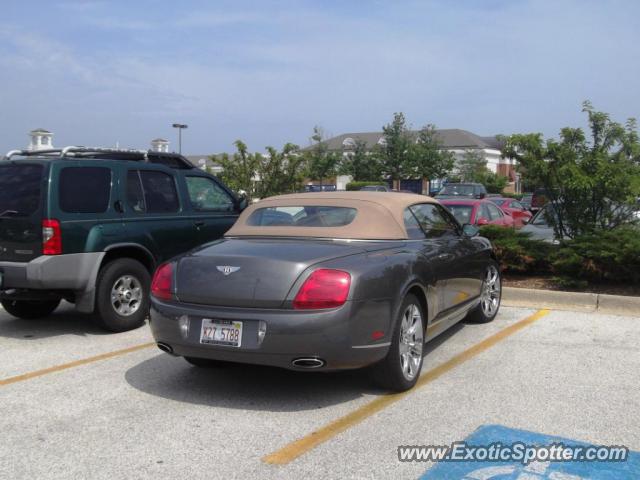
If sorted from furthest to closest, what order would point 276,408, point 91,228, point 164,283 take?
point 91,228, point 164,283, point 276,408

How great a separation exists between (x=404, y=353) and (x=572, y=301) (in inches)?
171

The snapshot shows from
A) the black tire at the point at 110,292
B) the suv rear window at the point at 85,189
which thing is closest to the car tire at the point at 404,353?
the black tire at the point at 110,292

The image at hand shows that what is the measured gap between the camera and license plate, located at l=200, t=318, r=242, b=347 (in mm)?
4578

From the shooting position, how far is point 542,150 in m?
10.1

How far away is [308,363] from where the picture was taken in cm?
454

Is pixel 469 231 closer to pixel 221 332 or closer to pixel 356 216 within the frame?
pixel 356 216

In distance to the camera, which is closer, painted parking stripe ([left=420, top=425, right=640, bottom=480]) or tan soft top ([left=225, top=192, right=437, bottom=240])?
painted parking stripe ([left=420, top=425, right=640, bottom=480])

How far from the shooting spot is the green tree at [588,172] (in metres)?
9.58

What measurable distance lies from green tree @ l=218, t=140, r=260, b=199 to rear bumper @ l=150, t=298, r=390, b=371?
1192cm

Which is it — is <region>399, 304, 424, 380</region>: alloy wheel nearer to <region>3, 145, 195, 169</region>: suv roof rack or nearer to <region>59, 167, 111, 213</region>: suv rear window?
<region>59, 167, 111, 213</region>: suv rear window

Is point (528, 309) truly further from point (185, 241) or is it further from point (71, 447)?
point (71, 447)

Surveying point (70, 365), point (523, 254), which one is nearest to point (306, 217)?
point (70, 365)

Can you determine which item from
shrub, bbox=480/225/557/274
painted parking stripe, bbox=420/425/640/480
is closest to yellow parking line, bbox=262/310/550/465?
painted parking stripe, bbox=420/425/640/480

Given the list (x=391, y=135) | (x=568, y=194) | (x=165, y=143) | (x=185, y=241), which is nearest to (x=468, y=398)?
(x=185, y=241)
